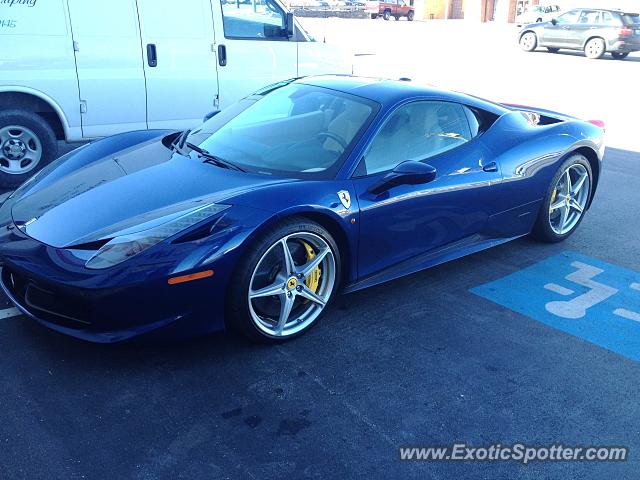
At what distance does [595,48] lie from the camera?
65.9 ft

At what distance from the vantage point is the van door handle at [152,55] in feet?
20.3

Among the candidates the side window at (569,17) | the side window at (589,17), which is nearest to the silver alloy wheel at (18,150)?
the side window at (589,17)

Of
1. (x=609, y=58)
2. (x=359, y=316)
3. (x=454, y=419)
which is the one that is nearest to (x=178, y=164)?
(x=359, y=316)

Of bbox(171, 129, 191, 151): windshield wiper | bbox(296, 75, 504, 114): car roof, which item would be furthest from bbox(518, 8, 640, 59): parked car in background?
bbox(171, 129, 191, 151): windshield wiper

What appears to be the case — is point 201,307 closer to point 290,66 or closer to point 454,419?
point 454,419

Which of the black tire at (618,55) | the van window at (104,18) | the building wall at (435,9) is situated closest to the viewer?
the van window at (104,18)

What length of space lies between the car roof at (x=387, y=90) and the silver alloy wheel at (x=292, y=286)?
1096 mm

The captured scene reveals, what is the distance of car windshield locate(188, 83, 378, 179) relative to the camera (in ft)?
11.8

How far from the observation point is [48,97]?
5762mm

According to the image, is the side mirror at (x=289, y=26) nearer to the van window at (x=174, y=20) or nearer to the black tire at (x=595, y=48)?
the van window at (x=174, y=20)

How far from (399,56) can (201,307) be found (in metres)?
16.7

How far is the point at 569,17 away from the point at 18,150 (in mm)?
19960

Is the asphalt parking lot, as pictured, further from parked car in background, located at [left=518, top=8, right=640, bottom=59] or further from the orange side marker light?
parked car in background, located at [left=518, top=8, right=640, bottom=59]

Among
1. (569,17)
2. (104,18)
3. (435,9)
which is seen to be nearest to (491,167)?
(104,18)
